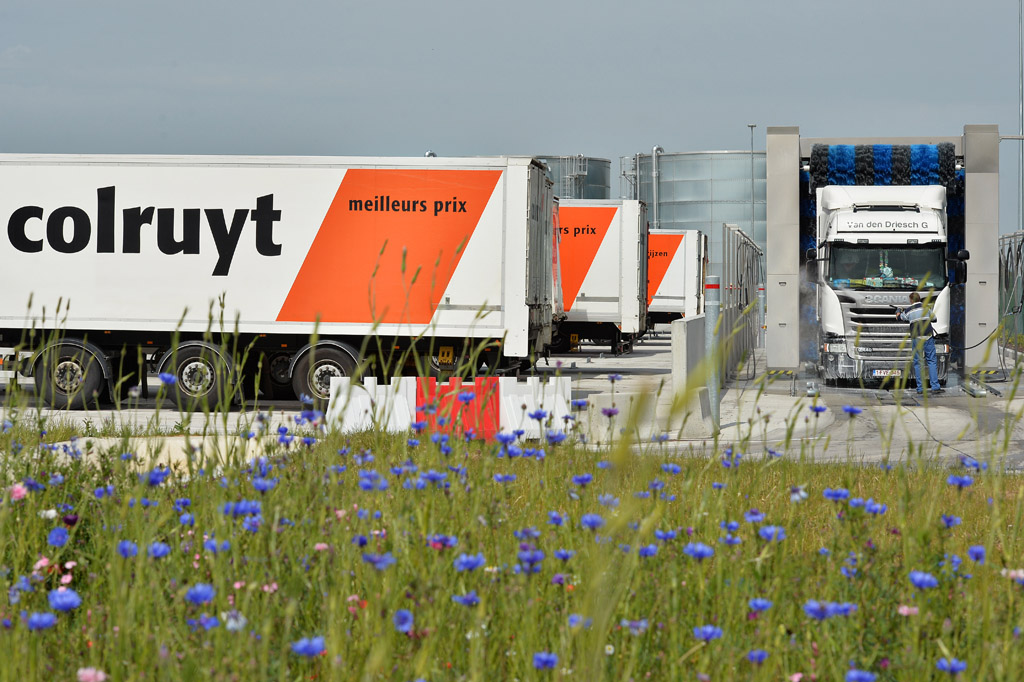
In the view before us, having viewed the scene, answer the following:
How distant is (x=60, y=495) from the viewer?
5.33 metres

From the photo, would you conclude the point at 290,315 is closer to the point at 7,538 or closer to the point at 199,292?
the point at 199,292

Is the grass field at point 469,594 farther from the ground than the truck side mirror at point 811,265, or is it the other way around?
the truck side mirror at point 811,265

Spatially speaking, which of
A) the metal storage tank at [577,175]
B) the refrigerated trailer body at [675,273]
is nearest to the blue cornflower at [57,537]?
the refrigerated trailer body at [675,273]

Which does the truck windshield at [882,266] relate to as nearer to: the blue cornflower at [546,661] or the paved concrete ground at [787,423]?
the paved concrete ground at [787,423]

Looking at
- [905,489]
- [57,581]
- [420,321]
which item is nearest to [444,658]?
[905,489]

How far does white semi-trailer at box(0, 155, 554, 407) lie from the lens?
16.3 meters

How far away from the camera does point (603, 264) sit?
24656 millimetres

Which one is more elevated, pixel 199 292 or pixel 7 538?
pixel 199 292

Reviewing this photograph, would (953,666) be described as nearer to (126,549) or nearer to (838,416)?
(126,549)

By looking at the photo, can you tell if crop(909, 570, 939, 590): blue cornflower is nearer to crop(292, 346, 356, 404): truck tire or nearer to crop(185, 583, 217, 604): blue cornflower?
crop(185, 583, 217, 604): blue cornflower

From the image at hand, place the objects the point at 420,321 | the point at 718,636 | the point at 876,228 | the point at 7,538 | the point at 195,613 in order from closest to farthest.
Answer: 1. the point at 718,636
2. the point at 195,613
3. the point at 7,538
4. the point at 420,321
5. the point at 876,228

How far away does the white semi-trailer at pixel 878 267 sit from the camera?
63.2 feet

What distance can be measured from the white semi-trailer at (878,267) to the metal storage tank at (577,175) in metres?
33.0

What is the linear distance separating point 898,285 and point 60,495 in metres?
16.5
